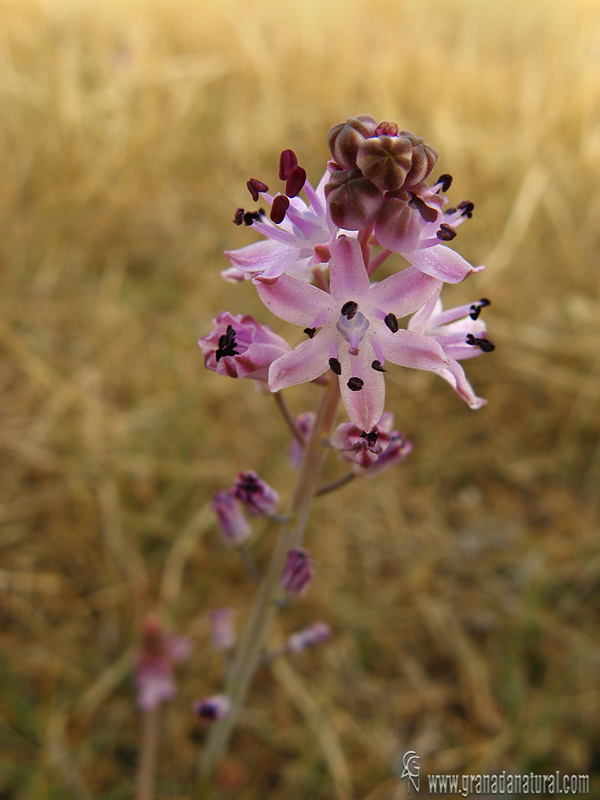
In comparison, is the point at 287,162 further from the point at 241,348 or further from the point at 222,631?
the point at 222,631

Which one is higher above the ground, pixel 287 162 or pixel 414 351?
pixel 287 162

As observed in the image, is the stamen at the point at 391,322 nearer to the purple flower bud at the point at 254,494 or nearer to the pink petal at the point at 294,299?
the pink petal at the point at 294,299

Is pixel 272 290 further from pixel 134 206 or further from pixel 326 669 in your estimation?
pixel 134 206

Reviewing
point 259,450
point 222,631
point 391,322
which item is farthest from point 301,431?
point 259,450

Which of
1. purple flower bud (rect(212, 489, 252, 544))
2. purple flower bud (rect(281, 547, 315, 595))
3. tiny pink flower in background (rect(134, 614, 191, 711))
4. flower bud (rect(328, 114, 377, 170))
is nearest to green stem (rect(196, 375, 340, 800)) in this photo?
purple flower bud (rect(281, 547, 315, 595))

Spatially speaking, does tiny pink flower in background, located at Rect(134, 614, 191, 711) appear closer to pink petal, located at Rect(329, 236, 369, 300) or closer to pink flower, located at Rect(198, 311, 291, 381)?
pink flower, located at Rect(198, 311, 291, 381)

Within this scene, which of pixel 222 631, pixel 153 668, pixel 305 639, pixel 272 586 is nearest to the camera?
pixel 272 586

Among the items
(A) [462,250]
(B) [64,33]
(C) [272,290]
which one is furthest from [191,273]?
(B) [64,33]

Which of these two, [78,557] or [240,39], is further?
[240,39]
